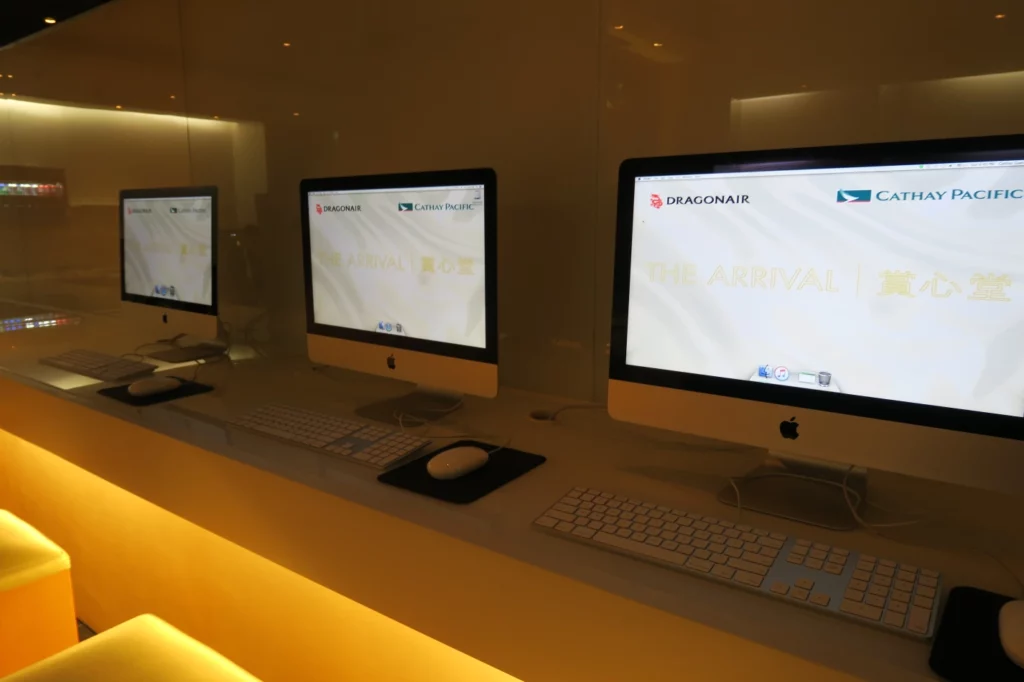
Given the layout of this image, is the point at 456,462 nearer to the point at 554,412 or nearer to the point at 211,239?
the point at 554,412

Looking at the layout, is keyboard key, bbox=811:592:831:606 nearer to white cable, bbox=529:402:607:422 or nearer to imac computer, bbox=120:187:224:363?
white cable, bbox=529:402:607:422

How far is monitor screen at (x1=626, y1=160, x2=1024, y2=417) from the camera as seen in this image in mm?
852

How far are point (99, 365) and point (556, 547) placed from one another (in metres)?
1.68

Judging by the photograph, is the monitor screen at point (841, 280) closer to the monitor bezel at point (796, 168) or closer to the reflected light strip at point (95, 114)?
the monitor bezel at point (796, 168)

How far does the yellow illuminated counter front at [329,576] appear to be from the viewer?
828mm

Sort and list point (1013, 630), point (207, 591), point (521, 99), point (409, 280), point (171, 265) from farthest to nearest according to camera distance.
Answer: point (171, 265) < point (207, 591) < point (521, 99) < point (409, 280) < point (1013, 630)

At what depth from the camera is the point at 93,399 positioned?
66.5 inches

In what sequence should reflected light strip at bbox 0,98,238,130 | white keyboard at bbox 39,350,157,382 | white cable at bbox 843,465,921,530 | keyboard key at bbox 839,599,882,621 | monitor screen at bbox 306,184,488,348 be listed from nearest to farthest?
keyboard key at bbox 839,599,882,621, white cable at bbox 843,465,921,530, monitor screen at bbox 306,184,488,348, white keyboard at bbox 39,350,157,382, reflected light strip at bbox 0,98,238,130

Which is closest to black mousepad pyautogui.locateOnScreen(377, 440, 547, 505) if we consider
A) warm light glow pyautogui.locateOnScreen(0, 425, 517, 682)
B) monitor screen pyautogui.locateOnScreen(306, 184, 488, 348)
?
monitor screen pyautogui.locateOnScreen(306, 184, 488, 348)

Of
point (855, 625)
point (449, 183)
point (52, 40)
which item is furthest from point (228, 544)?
point (52, 40)

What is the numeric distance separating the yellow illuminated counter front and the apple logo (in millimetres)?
287

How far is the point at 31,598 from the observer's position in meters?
1.49

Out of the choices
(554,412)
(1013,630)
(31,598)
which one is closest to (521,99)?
(554,412)

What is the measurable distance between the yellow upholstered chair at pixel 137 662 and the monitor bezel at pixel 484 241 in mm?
671
